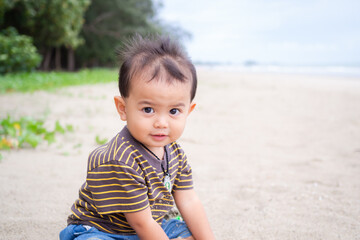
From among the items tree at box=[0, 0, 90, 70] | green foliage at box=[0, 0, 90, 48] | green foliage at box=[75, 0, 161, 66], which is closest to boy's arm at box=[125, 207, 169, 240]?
tree at box=[0, 0, 90, 70]

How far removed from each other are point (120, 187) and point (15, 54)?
378 inches

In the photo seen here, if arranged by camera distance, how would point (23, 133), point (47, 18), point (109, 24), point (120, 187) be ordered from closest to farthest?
point (120, 187)
point (23, 133)
point (47, 18)
point (109, 24)

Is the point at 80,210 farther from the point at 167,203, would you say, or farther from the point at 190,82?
the point at 190,82

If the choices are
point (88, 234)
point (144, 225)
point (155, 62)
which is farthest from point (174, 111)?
point (88, 234)

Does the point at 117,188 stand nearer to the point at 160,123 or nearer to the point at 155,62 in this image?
the point at 160,123

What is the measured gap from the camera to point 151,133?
54.5 inches

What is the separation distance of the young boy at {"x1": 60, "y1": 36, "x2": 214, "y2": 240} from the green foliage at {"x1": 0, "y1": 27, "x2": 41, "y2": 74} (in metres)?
9.04

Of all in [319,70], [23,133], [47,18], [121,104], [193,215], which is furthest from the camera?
[319,70]

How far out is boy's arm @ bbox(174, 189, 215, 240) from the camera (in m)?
1.63

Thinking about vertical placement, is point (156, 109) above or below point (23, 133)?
above

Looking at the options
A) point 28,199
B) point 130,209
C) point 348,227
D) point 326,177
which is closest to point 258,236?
point 348,227

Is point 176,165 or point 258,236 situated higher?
point 176,165

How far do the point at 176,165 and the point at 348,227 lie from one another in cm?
120

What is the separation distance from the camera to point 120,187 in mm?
1351
